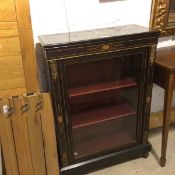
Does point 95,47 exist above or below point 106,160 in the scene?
above

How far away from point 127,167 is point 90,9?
4.01 feet

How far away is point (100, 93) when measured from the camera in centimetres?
187

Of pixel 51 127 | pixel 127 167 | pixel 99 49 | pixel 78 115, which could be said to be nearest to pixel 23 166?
pixel 51 127

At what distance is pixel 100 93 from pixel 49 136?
1.62 ft

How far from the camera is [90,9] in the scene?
1.73 m

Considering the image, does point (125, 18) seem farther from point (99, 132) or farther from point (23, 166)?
point (23, 166)

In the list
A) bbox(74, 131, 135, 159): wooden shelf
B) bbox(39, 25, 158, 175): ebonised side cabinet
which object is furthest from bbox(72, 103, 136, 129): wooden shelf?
bbox(74, 131, 135, 159): wooden shelf

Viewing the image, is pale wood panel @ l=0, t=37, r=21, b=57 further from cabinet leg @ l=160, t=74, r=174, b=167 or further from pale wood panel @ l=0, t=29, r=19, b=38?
cabinet leg @ l=160, t=74, r=174, b=167

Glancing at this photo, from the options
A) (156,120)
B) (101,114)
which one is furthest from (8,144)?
(156,120)

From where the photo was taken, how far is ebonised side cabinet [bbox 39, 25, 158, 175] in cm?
150

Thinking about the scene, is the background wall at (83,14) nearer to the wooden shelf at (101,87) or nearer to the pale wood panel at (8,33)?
the pale wood panel at (8,33)

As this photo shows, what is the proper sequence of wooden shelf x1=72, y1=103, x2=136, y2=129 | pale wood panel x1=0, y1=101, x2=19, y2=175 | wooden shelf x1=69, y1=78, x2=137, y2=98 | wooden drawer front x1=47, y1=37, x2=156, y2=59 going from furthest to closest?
wooden shelf x1=72, y1=103, x2=136, y2=129
wooden shelf x1=69, y1=78, x2=137, y2=98
pale wood panel x1=0, y1=101, x2=19, y2=175
wooden drawer front x1=47, y1=37, x2=156, y2=59

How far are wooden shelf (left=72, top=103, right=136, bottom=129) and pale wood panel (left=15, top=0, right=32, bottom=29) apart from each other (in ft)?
2.27

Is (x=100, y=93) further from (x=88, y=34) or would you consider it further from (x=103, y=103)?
(x=88, y=34)
